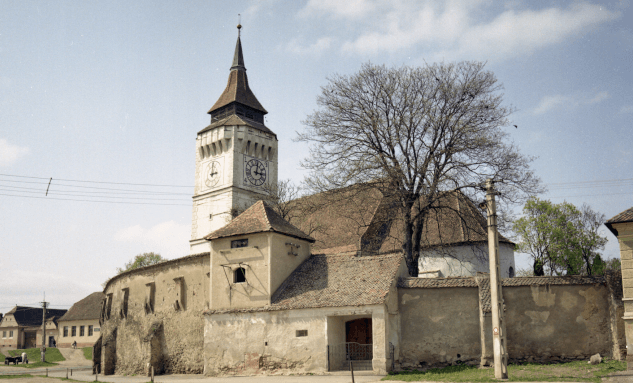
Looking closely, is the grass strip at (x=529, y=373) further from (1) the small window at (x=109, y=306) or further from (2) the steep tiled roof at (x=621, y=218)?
(1) the small window at (x=109, y=306)

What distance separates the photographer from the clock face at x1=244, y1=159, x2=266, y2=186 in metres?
63.2

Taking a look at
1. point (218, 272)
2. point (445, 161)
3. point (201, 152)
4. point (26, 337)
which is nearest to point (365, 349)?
point (218, 272)

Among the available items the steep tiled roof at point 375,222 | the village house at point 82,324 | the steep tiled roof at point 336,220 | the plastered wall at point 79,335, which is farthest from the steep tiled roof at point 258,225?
the plastered wall at point 79,335

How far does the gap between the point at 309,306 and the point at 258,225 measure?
526 cm

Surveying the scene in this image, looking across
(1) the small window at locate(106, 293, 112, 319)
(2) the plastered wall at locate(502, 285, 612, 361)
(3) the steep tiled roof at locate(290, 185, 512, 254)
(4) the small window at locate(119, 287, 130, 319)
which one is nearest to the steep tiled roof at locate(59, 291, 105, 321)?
(1) the small window at locate(106, 293, 112, 319)

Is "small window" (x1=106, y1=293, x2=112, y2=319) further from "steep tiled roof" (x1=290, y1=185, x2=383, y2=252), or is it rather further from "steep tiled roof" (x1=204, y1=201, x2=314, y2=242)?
"steep tiled roof" (x1=204, y1=201, x2=314, y2=242)

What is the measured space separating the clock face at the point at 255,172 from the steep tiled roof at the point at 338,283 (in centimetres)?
3503

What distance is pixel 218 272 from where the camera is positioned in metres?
29.2

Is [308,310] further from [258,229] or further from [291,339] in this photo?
[258,229]

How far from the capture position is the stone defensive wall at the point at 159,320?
3116cm

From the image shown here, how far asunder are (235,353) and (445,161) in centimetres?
1467

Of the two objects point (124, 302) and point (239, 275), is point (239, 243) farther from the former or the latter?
point (124, 302)

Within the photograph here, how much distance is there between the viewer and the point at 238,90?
6650 centimetres

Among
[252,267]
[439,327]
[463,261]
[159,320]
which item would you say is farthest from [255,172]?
[439,327]
